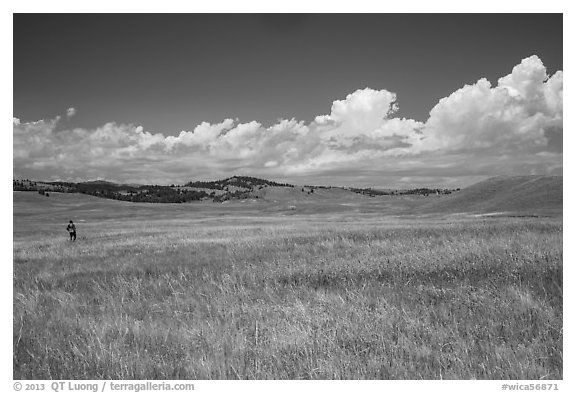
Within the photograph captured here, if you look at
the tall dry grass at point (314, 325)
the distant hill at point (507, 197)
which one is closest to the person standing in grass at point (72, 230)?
the tall dry grass at point (314, 325)

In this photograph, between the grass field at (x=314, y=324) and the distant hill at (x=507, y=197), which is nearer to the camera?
the grass field at (x=314, y=324)

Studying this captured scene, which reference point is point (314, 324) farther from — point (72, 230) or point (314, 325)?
point (72, 230)

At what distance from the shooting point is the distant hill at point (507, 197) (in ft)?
175

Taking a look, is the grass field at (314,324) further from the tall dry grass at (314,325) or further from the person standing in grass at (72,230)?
the person standing in grass at (72,230)

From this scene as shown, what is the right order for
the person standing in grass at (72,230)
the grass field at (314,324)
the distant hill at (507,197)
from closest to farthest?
the grass field at (314,324)
the person standing in grass at (72,230)
the distant hill at (507,197)

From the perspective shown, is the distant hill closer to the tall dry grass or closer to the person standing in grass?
the tall dry grass

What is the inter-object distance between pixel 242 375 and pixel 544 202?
62.0 m

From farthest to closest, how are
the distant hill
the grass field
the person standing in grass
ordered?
the distant hill → the person standing in grass → the grass field

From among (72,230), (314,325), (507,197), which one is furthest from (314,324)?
(507,197)

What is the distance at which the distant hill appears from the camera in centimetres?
5322

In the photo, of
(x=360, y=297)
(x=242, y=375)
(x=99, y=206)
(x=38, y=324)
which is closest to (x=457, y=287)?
(x=360, y=297)

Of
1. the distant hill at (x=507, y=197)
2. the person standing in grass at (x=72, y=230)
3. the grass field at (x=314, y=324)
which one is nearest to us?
the grass field at (x=314, y=324)

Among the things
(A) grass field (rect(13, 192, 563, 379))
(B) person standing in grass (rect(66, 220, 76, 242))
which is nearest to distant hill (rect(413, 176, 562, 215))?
(A) grass field (rect(13, 192, 563, 379))

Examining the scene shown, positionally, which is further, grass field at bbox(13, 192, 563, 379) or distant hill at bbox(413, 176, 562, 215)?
distant hill at bbox(413, 176, 562, 215)
